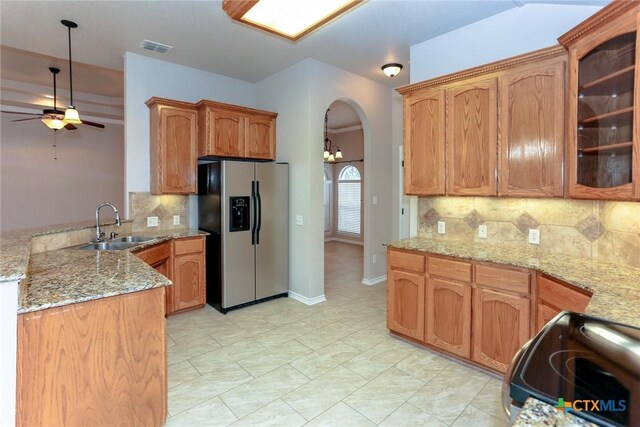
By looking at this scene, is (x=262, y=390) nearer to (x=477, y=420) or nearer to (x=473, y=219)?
(x=477, y=420)

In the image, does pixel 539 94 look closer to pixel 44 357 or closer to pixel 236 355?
pixel 236 355

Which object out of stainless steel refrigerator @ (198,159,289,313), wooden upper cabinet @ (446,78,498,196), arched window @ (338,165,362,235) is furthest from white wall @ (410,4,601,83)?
arched window @ (338,165,362,235)

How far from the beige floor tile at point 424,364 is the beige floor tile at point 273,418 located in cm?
97

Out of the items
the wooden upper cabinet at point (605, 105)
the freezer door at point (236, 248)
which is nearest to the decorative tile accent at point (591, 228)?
the wooden upper cabinet at point (605, 105)

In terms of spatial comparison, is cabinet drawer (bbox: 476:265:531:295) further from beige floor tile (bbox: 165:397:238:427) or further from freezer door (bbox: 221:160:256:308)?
freezer door (bbox: 221:160:256:308)

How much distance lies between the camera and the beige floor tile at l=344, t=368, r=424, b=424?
215 cm

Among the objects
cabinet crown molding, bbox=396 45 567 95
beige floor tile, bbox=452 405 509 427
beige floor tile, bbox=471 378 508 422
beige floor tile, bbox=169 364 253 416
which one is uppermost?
cabinet crown molding, bbox=396 45 567 95

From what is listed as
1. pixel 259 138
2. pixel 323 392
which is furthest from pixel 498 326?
pixel 259 138

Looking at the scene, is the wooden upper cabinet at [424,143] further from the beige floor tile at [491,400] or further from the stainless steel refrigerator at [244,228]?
the stainless steel refrigerator at [244,228]

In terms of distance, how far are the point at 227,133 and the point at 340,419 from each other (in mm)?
3213

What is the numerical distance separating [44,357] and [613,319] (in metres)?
2.41

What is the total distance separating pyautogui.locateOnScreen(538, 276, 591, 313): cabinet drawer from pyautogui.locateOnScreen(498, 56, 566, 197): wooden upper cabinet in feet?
2.12

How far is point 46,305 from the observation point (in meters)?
1.49

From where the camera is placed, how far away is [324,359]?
2.80 metres
